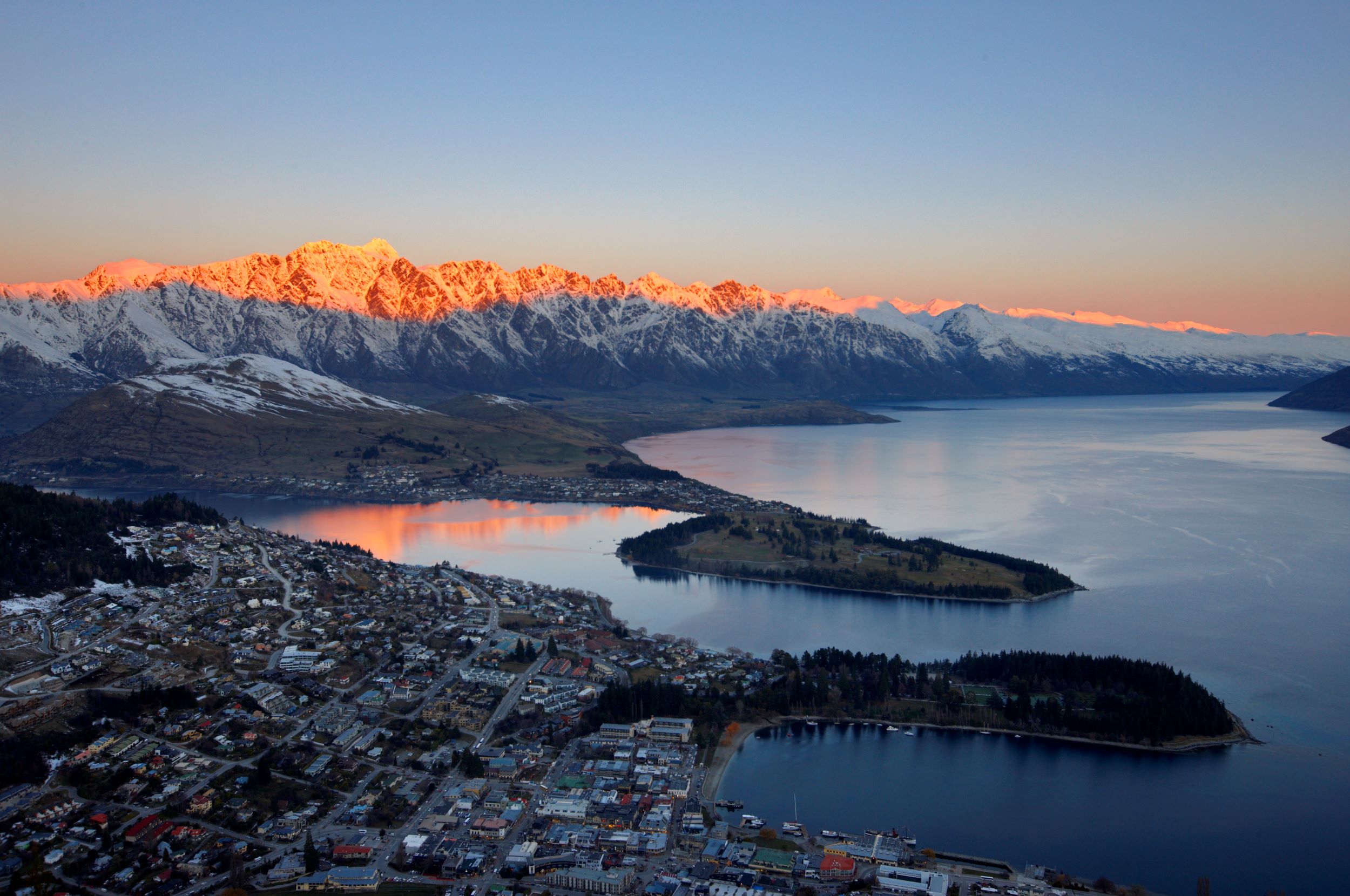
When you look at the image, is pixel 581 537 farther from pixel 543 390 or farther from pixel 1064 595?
pixel 543 390

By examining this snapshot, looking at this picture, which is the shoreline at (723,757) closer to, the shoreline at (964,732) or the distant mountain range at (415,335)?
the shoreline at (964,732)

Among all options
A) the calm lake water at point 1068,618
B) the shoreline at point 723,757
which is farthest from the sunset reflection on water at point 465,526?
the shoreline at point 723,757

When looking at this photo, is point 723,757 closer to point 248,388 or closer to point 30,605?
point 30,605

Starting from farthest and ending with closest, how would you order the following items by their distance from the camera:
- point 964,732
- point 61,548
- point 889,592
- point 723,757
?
point 889,592
point 61,548
point 964,732
point 723,757

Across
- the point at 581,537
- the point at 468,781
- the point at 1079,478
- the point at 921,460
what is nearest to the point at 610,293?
the point at 921,460

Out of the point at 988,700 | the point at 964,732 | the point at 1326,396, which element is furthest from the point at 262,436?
the point at 1326,396

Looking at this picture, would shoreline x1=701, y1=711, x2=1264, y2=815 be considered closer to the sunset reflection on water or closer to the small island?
the small island
